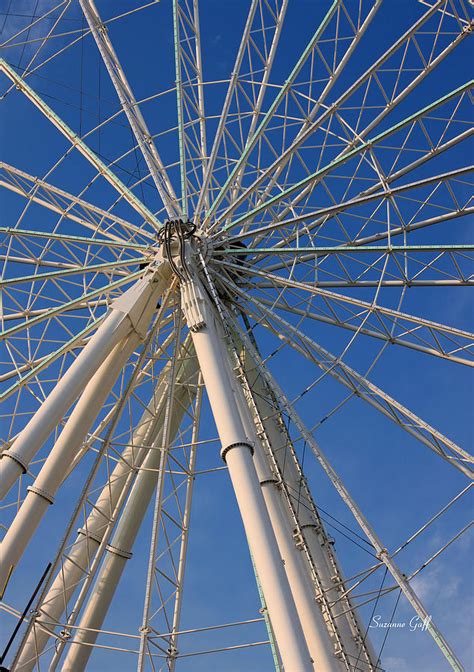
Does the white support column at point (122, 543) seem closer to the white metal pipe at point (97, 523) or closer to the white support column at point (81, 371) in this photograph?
the white metal pipe at point (97, 523)

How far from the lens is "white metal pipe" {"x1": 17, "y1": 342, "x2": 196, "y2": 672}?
20.8 metres

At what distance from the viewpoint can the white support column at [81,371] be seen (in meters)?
17.3

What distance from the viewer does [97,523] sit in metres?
23.6

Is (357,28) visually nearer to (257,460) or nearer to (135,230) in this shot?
(135,230)

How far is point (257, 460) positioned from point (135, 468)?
3400 millimetres

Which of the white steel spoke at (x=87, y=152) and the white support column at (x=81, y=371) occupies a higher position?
the white steel spoke at (x=87, y=152)

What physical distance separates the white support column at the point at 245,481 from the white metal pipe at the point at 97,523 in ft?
13.5

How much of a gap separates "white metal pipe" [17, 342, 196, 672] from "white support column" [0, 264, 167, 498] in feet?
10.8

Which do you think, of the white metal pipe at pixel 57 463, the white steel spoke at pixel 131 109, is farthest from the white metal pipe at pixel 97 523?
the white steel spoke at pixel 131 109

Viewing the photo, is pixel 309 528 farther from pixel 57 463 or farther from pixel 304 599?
pixel 57 463

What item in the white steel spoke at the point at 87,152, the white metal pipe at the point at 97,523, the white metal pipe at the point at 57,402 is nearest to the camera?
the white metal pipe at the point at 57,402

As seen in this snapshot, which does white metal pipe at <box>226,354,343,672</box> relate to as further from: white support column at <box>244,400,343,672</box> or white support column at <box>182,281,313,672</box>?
white support column at <box>182,281,313,672</box>

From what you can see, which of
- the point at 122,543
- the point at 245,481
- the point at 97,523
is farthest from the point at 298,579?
the point at 97,523

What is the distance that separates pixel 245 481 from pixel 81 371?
17.3 ft
